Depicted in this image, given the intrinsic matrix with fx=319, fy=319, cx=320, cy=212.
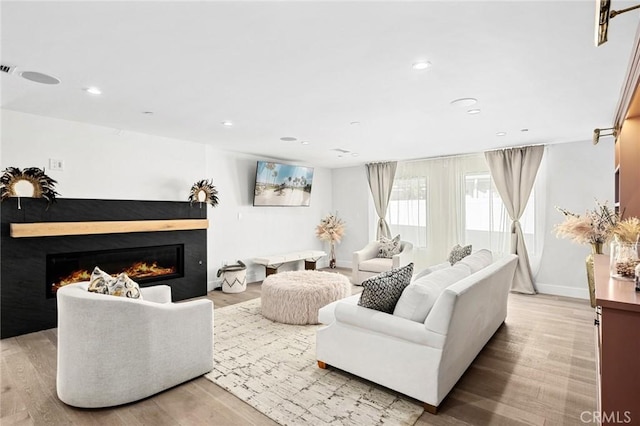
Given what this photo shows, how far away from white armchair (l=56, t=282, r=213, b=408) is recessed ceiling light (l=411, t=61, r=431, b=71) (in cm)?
261

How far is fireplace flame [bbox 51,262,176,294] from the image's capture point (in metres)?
3.86

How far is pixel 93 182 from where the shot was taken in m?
3.98

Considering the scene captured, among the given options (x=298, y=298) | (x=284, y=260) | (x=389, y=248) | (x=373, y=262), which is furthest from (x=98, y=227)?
(x=389, y=248)

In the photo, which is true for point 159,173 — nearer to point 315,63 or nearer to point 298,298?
point 298,298

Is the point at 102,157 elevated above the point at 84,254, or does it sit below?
above

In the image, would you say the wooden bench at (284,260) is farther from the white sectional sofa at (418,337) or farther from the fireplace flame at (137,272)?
the white sectional sofa at (418,337)

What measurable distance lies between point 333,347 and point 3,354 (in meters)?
3.13

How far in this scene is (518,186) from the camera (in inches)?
208

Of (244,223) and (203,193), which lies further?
(244,223)

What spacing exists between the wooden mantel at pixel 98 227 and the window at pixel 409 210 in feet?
13.0

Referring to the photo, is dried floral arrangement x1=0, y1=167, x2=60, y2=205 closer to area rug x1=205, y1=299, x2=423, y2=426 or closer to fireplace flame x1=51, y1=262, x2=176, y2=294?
fireplace flame x1=51, y1=262, x2=176, y2=294

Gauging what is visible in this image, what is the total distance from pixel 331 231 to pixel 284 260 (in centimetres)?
166

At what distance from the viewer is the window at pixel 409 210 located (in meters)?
6.55

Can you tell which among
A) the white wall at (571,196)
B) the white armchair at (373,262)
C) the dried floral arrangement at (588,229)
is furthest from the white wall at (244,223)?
the dried floral arrangement at (588,229)
